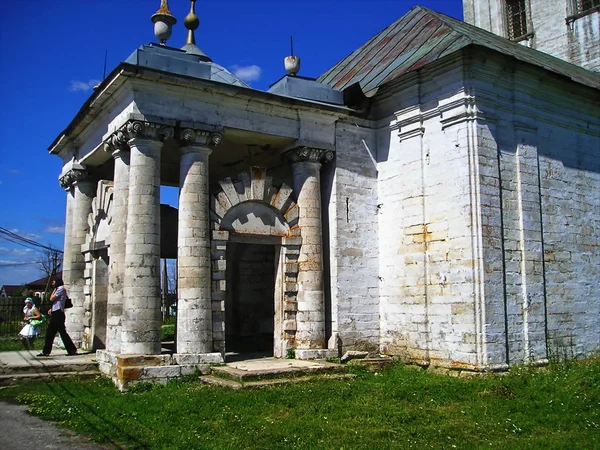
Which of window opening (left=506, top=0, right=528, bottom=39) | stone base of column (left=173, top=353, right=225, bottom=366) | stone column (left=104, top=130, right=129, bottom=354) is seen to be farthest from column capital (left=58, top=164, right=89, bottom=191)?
window opening (left=506, top=0, right=528, bottom=39)

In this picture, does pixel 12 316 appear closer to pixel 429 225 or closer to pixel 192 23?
pixel 192 23

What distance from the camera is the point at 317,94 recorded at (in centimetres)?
1382

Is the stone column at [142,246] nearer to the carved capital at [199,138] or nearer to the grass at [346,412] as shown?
the carved capital at [199,138]

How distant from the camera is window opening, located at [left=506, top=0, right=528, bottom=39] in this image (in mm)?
21500

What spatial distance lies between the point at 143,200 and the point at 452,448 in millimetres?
7179

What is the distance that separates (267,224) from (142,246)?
296 centimetres

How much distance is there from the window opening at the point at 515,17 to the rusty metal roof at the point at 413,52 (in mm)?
4761

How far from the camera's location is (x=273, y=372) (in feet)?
34.6

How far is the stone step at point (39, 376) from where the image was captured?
36.4 feet

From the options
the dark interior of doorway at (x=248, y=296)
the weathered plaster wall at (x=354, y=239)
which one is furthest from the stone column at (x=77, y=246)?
the weathered plaster wall at (x=354, y=239)

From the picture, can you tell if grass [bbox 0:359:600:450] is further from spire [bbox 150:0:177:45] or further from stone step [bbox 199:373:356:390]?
spire [bbox 150:0:177:45]

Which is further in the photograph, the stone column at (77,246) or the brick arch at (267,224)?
the stone column at (77,246)

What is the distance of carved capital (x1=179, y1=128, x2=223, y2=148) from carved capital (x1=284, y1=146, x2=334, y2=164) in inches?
75.7

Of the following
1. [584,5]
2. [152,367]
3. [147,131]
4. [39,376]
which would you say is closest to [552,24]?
[584,5]
